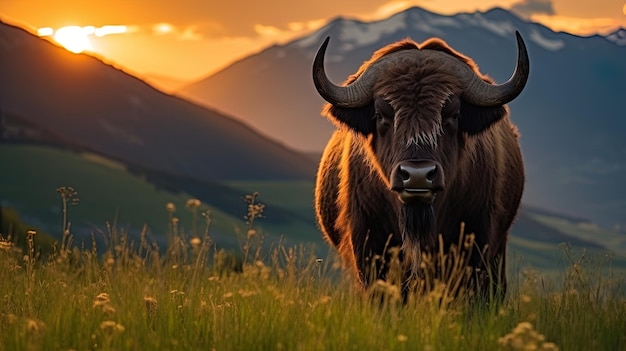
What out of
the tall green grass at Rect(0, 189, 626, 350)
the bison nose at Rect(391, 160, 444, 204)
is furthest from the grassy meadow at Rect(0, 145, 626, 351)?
the bison nose at Rect(391, 160, 444, 204)

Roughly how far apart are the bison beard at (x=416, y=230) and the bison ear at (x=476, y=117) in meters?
0.88

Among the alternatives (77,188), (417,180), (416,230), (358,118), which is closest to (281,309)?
(417,180)

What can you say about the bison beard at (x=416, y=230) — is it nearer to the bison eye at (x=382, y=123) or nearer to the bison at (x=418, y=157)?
the bison at (x=418, y=157)

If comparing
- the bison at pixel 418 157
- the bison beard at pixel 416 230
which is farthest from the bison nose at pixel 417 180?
the bison beard at pixel 416 230

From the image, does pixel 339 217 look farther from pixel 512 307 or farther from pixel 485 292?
pixel 512 307

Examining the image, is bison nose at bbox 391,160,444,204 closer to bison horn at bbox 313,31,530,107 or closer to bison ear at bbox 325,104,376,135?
bison ear at bbox 325,104,376,135

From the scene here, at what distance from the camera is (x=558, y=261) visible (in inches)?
317

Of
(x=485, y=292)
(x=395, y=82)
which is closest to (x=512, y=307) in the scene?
(x=485, y=292)

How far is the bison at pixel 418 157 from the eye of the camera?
7.83 m

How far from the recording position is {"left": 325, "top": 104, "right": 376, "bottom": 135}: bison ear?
8.57m

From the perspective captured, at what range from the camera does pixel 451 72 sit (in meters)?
8.41

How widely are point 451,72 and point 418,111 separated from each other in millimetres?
703

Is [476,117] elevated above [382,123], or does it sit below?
above

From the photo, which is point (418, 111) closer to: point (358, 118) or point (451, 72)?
point (451, 72)
